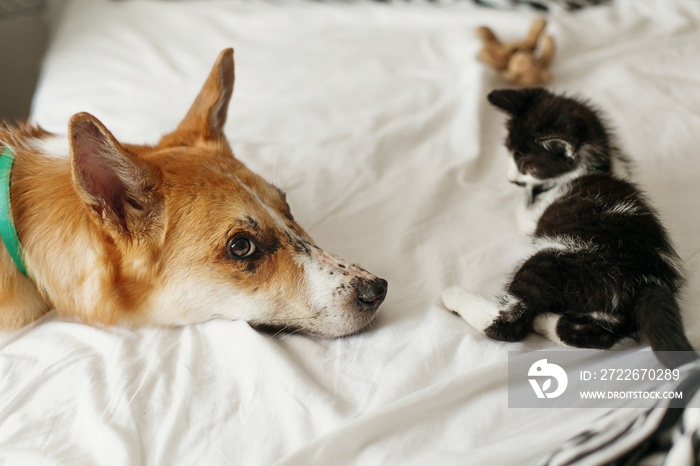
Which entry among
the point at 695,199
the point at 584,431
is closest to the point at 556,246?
the point at 584,431

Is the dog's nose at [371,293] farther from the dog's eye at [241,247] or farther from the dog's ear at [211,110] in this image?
the dog's ear at [211,110]

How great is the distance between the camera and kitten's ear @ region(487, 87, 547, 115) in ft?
6.33

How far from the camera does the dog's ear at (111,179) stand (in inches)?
50.9

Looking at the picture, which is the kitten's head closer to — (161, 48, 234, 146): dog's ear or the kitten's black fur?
the kitten's black fur

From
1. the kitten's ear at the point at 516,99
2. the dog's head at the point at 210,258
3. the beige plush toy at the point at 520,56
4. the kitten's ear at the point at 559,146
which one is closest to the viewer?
the dog's head at the point at 210,258

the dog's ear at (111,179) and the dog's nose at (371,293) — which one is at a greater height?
the dog's ear at (111,179)

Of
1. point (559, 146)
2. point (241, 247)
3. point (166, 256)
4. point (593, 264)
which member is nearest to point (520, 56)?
point (559, 146)

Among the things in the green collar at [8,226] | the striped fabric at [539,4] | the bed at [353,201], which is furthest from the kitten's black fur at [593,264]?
the striped fabric at [539,4]

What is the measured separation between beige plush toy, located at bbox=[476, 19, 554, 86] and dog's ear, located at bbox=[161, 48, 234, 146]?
1342 millimetres

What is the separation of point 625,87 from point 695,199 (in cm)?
83

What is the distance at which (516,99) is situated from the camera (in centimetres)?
193

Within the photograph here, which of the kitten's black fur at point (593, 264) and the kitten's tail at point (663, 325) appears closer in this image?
the kitten's tail at point (663, 325)

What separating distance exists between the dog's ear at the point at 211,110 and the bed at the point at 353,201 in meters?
0.36

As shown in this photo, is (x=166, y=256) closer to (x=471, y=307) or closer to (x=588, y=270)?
(x=471, y=307)
